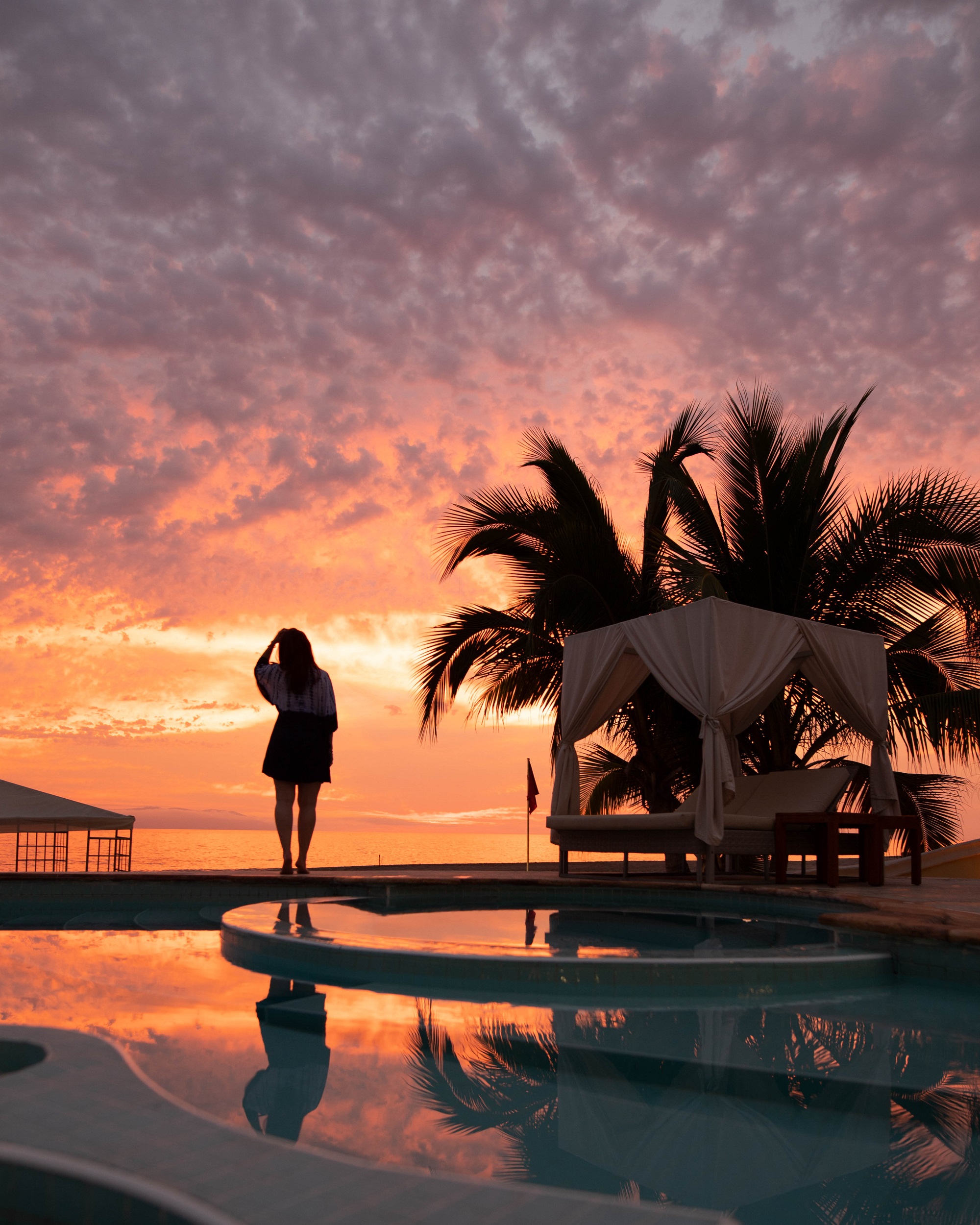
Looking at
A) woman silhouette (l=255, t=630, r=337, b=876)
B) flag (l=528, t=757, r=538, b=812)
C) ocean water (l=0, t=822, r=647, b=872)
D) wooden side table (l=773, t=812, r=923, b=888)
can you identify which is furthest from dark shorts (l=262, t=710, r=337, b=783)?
flag (l=528, t=757, r=538, b=812)

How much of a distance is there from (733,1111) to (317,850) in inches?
2569

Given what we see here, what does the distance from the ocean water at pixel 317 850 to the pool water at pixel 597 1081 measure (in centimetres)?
464

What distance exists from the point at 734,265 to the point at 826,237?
105 cm

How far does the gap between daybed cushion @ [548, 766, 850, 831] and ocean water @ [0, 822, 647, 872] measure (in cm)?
239

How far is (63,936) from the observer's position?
4875 mm

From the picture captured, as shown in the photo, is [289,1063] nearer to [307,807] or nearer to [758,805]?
[307,807]

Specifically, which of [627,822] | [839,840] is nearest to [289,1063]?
[627,822]

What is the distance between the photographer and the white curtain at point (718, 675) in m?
7.46

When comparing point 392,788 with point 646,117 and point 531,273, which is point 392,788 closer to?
point 531,273

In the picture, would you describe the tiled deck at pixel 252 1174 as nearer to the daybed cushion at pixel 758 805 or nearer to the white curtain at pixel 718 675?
the white curtain at pixel 718 675

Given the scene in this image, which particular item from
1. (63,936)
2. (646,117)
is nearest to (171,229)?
(646,117)

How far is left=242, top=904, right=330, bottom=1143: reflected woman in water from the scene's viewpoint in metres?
1.83

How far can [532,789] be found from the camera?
12680 millimetres

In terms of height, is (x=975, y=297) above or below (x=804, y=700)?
above
